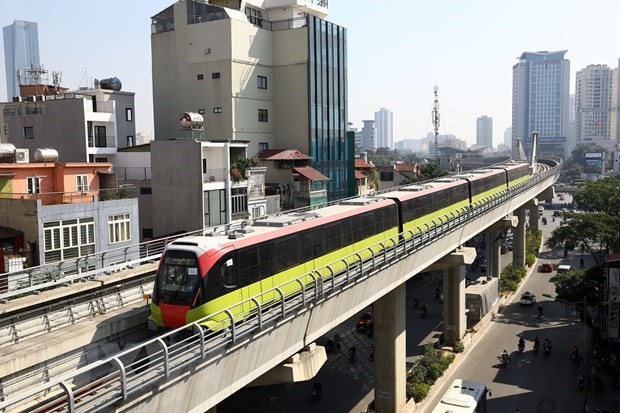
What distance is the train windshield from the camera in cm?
1449

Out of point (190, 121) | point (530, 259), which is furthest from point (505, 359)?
point (530, 259)

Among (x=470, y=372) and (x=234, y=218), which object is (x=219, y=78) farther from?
(x=470, y=372)

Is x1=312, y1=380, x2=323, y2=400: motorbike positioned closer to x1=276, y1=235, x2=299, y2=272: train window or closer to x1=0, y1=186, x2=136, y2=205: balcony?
x1=276, y1=235, x2=299, y2=272: train window

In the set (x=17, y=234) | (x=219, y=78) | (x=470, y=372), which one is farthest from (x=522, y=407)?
(x=219, y=78)

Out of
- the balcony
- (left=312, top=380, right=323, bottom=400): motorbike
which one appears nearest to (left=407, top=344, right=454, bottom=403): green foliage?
(left=312, top=380, right=323, bottom=400): motorbike

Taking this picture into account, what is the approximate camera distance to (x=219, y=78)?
45250 millimetres

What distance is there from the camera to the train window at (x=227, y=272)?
15.0 metres

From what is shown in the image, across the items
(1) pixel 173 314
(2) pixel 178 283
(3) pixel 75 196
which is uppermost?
(3) pixel 75 196

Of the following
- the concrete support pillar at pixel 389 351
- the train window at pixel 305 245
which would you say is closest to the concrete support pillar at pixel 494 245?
the concrete support pillar at pixel 389 351

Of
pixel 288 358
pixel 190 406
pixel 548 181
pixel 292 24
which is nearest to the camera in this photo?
pixel 190 406

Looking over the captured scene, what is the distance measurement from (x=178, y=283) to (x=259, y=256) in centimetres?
267

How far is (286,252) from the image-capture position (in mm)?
18016

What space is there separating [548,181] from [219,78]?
40.8 meters

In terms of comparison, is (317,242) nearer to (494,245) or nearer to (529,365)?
(529,365)
